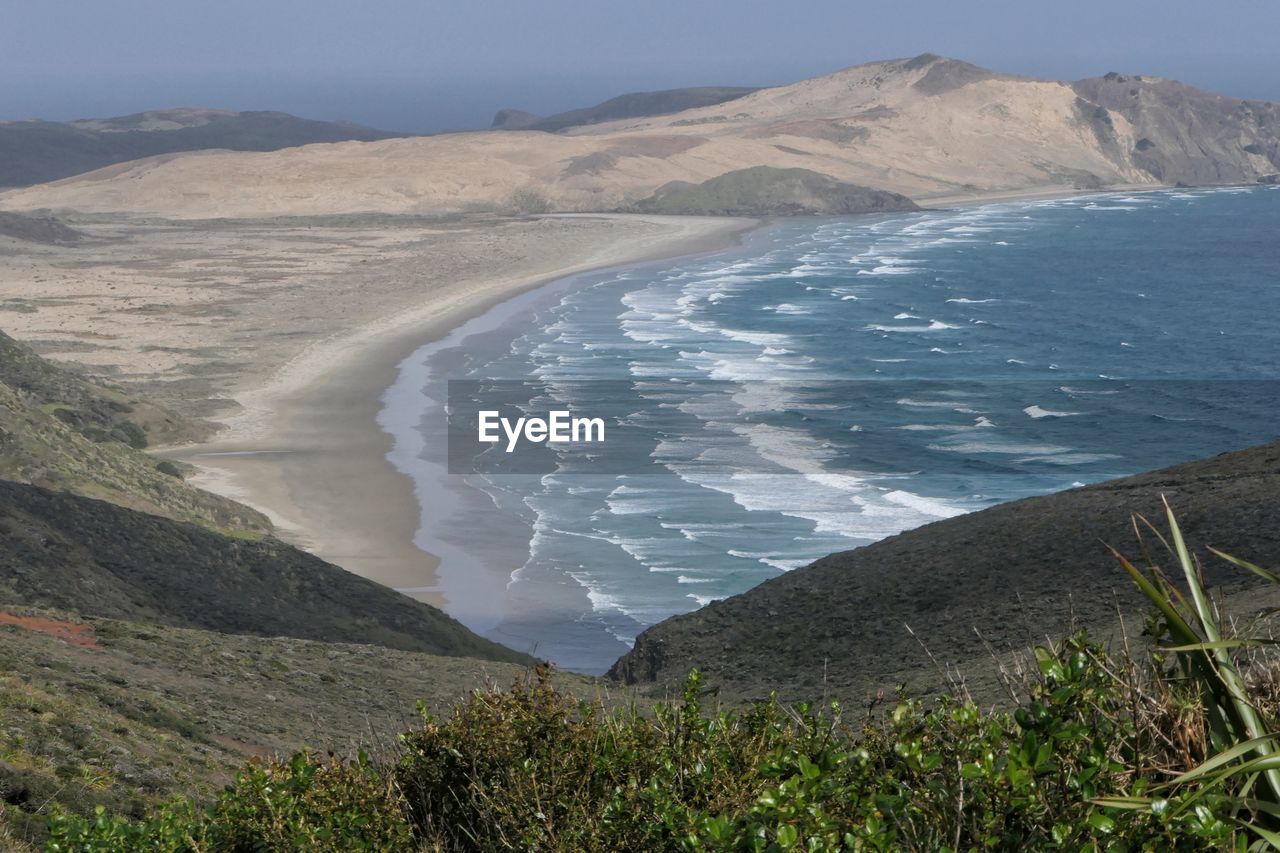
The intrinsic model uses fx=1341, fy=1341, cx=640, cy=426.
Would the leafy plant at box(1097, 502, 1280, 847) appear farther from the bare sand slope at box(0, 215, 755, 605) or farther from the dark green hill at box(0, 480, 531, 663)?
the bare sand slope at box(0, 215, 755, 605)

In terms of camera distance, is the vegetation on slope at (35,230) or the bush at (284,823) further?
the vegetation on slope at (35,230)

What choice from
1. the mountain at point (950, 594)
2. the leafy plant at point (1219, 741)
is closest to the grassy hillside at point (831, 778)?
the leafy plant at point (1219, 741)

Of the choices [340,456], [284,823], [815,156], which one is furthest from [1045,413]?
[815,156]

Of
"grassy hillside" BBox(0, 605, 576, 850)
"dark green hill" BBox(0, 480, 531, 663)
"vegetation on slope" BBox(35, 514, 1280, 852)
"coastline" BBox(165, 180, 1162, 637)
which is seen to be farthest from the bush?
"coastline" BBox(165, 180, 1162, 637)

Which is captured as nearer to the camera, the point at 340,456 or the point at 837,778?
the point at 837,778

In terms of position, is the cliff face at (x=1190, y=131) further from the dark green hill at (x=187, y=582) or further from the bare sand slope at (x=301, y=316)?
the dark green hill at (x=187, y=582)

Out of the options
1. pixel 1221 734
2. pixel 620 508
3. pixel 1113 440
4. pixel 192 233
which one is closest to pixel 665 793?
pixel 1221 734

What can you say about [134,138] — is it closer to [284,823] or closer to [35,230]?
[35,230]
